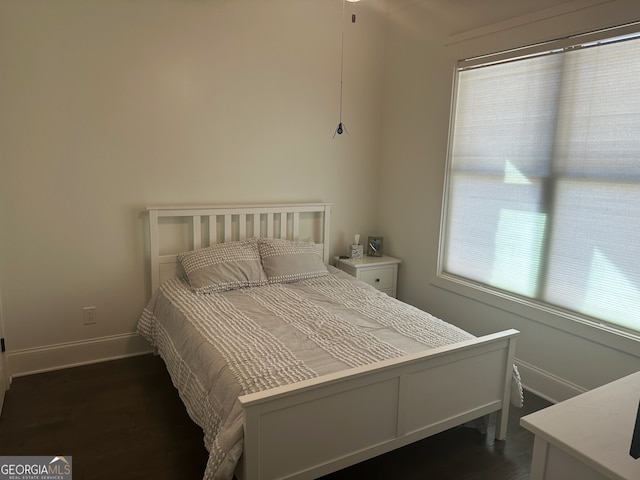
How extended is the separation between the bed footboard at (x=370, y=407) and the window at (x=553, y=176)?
2.59 feet

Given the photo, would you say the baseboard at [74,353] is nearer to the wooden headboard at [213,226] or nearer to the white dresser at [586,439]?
the wooden headboard at [213,226]

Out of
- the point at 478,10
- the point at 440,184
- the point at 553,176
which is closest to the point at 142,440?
the point at 440,184

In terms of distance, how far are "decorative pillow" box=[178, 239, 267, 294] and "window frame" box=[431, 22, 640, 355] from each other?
4.72ft

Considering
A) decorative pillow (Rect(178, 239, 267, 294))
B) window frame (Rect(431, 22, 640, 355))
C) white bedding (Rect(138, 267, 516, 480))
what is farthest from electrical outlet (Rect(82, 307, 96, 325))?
window frame (Rect(431, 22, 640, 355))

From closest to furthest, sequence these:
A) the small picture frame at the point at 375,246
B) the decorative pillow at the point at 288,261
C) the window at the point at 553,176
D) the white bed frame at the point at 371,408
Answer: the white bed frame at the point at 371,408 < the window at the point at 553,176 < the decorative pillow at the point at 288,261 < the small picture frame at the point at 375,246

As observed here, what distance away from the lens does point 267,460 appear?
5.49 feet

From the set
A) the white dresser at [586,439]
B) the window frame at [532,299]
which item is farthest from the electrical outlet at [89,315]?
the white dresser at [586,439]

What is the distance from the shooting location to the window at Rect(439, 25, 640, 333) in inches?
95.7

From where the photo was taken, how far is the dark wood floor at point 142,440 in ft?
6.90

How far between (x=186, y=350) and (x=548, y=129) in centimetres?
243

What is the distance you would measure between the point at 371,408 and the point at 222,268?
5.01 feet

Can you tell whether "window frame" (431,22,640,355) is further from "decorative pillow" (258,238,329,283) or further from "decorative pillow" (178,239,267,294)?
"decorative pillow" (178,239,267,294)

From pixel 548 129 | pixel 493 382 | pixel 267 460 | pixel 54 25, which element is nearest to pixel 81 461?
pixel 267 460

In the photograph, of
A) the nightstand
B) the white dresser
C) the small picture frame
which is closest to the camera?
the white dresser
